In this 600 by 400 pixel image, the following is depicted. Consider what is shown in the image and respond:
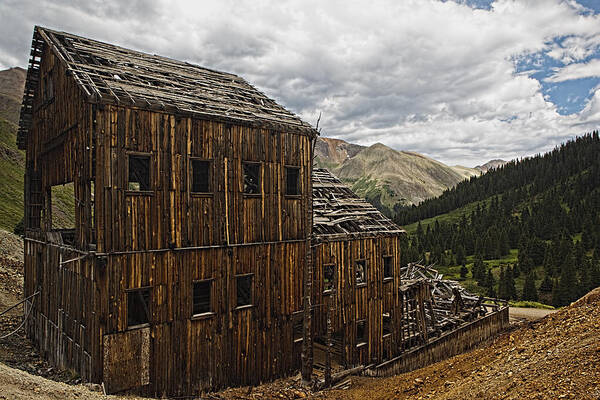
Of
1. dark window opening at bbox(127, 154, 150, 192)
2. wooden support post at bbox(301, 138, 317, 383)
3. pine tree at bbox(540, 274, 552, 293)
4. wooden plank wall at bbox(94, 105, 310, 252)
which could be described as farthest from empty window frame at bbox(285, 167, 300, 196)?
pine tree at bbox(540, 274, 552, 293)

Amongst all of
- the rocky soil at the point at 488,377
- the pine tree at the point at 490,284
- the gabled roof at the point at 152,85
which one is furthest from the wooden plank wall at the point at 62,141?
the pine tree at the point at 490,284

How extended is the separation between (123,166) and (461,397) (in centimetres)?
Answer: 1222

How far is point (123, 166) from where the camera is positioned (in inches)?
537

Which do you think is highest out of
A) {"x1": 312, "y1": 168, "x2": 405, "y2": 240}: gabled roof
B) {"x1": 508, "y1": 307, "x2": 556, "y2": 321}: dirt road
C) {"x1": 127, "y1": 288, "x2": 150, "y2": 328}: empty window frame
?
{"x1": 312, "y1": 168, "x2": 405, "y2": 240}: gabled roof

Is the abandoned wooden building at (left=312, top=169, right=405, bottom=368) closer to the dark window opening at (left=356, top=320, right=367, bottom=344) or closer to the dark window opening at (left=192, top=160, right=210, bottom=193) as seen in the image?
the dark window opening at (left=356, top=320, right=367, bottom=344)

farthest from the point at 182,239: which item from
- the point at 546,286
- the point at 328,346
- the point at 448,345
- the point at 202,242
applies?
the point at 546,286

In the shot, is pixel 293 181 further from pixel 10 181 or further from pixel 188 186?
pixel 10 181

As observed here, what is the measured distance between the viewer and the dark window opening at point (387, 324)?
21.8 m

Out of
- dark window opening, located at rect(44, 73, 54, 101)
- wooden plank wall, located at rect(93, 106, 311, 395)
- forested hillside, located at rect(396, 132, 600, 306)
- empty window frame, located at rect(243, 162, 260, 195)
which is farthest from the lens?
forested hillside, located at rect(396, 132, 600, 306)

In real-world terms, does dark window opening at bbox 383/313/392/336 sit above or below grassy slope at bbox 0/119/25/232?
below

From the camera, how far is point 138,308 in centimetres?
1580

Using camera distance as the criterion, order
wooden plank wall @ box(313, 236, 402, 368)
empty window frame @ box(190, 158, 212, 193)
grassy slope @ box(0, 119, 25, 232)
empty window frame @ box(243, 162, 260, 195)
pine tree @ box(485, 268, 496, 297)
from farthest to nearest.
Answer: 1. pine tree @ box(485, 268, 496, 297)
2. grassy slope @ box(0, 119, 25, 232)
3. wooden plank wall @ box(313, 236, 402, 368)
4. empty window frame @ box(243, 162, 260, 195)
5. empty window frame @ box(190, 158, 212, 193)

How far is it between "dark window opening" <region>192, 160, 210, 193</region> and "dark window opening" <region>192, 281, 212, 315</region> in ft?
12.6

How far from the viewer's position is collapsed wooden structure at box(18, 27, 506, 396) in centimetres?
1348
